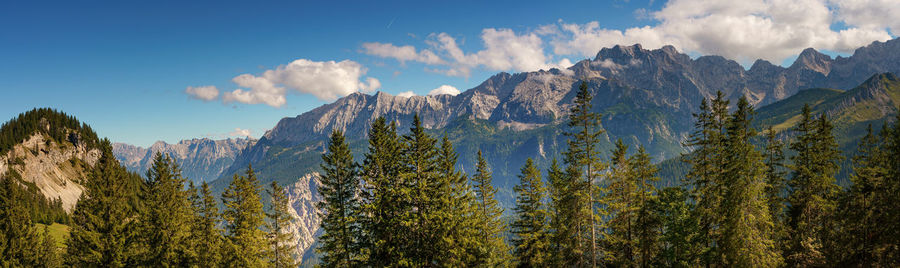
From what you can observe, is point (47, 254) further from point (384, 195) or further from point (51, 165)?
point (51, 165)

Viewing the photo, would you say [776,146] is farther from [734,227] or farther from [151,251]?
[151,251]

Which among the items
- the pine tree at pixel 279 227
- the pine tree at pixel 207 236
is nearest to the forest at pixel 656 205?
the pine tree at pixel 279 227

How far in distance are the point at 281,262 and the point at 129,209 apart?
1566 cm

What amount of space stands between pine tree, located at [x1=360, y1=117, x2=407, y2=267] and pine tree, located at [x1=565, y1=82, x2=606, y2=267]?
45.1 ft

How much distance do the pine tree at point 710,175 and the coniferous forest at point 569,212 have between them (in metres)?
0.12

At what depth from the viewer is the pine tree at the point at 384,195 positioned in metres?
32.0

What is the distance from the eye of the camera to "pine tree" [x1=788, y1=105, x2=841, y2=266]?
33375mm

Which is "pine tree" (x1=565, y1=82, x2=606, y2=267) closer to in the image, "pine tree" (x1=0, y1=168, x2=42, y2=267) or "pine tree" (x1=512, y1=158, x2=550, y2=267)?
"pine tree" (x1=512, y1=158, x2=550, y2=267)

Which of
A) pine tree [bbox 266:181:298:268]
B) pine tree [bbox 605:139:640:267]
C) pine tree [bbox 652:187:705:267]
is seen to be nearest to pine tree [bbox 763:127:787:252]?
pine tree [bbox 652:187:705:267]

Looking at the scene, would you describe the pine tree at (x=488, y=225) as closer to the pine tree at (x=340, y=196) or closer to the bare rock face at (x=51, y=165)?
the pine tree at (x=340, y=196)

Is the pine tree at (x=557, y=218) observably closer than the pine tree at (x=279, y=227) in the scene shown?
Yes

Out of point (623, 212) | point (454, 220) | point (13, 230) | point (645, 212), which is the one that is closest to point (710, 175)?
point (645, 212)

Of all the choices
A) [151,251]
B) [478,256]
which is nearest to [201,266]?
[151,251]

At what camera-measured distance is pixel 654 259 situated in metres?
38.5
